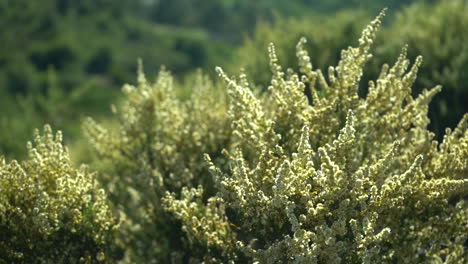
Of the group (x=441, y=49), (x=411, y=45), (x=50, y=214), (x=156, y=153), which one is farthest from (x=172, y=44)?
(x=50, y=214)

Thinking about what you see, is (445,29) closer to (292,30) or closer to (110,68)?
(292,30)

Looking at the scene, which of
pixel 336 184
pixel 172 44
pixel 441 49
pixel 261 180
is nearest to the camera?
pixel 336 184

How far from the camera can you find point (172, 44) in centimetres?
8375

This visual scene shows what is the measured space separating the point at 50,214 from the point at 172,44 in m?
77.3

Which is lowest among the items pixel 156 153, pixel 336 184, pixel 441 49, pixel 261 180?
pixel 336 184

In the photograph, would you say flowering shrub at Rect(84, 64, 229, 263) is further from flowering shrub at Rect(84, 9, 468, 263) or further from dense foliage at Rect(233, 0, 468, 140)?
dense foliage at Rect(233, 0, 468, 140)

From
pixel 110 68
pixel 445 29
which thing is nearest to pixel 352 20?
pixel 445 29

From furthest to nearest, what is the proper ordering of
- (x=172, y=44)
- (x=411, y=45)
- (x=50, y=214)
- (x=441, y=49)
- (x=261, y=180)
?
(x=172, y=44), (x=411, y=45), (x=441, y=49), (x=50, y=214), (x=261, y=180)

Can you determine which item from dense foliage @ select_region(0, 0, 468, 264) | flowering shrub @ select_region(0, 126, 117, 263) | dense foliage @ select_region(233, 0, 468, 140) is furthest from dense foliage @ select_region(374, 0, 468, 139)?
flowering shrub @ select_region(0, 126, 117, 263)

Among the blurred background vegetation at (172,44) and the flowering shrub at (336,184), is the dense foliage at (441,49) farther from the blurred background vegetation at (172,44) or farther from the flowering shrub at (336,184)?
the flowering shrub at (336,184)

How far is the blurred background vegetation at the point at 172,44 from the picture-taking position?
711 inches

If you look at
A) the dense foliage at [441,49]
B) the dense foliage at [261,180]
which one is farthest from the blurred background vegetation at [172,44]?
the dense foliage at [261,180]

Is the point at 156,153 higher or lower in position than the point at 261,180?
higher

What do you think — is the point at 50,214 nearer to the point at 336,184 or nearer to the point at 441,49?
the point at 336,184
